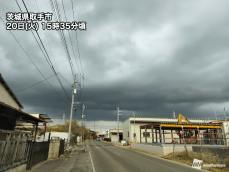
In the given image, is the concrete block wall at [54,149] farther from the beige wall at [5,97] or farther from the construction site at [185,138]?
the construction site at [185,138]

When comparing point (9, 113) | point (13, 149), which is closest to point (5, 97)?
point (9, 113)

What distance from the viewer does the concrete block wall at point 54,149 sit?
1662cm

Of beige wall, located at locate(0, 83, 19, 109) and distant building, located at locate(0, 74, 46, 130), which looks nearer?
distant building, located at locate(0, 74, 46, 130)

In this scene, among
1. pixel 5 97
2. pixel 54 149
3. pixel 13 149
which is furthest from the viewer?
pixel 5 97

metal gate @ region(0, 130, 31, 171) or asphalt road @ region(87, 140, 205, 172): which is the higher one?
metal gate @ region(0, 130, 31, 171)

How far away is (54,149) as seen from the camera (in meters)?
16.9

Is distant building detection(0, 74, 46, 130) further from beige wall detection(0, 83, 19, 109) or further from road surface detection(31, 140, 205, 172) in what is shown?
road surface detection(31, 140, 205, 172)

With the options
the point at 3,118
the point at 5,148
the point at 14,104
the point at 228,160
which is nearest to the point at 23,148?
the point at 5,148

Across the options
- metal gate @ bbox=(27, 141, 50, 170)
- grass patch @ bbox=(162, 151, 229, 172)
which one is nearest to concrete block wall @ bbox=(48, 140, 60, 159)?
metal gate @ bbox=(27, 141, 50, 170)

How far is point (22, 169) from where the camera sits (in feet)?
32.4

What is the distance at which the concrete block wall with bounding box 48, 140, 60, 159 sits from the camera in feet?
54.5

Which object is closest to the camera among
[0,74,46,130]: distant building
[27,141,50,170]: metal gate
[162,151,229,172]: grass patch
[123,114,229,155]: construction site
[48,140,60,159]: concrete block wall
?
[27,141,50,170]: metal gate

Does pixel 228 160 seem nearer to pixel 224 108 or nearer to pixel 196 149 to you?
pixel 196 149

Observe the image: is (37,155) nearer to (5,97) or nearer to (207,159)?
(5,97)
